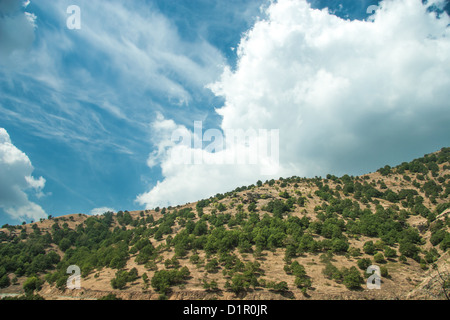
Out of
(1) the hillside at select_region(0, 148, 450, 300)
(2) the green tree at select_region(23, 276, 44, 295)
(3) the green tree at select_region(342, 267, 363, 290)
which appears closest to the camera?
(3) the green tree at select_region(342, 267, 363, 290)

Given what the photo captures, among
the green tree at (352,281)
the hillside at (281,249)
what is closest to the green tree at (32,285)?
the hillside at (281,249)

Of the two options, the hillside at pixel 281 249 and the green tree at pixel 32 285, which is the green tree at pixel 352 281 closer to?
the hillside at pixel 281 249

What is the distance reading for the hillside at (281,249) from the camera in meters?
63.4

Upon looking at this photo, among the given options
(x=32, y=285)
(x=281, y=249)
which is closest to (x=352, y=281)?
A: (x=281, y=249)

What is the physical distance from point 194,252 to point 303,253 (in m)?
44.7

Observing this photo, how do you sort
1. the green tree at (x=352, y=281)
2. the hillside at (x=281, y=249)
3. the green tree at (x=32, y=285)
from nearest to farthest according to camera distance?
1. the green tree at (x=352, y=281)
2. the hillside at (x=281, y=249)
3. the green tree at (x=32, y=285)

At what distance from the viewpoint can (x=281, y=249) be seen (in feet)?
296

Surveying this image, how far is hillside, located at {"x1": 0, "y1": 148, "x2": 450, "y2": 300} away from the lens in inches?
2495

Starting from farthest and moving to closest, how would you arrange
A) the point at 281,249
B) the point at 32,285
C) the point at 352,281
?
1. the point at 32,285
2. the point at 281,249
3. the point at 352,281

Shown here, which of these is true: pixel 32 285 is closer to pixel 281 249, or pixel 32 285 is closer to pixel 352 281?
pixel 281 249

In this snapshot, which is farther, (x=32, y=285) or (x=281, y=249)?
(x=32, y=285)

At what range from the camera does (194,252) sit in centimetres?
9588

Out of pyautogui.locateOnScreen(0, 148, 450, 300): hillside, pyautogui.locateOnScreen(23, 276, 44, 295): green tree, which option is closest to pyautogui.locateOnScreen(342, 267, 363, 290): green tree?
pyautogui.locateOnScreen(0, 148, 450, 300): hillside

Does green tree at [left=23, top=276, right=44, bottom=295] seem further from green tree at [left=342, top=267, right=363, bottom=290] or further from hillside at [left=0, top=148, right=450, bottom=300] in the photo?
green tree at [left=342, top=267, right=363, bottom=290]
